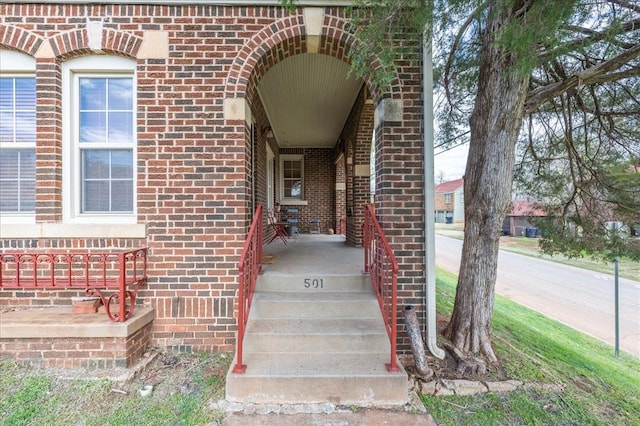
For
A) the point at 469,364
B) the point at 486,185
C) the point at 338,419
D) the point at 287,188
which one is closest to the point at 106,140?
the point at 338,419

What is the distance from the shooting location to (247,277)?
299 centimetres

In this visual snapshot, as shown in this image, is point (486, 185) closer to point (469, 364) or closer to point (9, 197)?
point (469, 364)

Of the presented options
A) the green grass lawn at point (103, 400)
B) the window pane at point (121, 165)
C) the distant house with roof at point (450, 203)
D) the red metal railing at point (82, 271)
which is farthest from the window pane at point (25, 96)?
the distant house with roof at point (450, 203)

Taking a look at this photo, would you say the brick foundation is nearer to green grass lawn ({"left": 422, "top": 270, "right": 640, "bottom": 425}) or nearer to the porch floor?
the porch floor

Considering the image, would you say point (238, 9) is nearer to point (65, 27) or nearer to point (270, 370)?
point (65, 27)

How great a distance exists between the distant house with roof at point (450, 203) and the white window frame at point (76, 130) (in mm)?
43081

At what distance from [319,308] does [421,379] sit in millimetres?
1168

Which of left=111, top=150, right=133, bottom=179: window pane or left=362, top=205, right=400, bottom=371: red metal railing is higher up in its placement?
left=111, top=150, right=133, bottom=179: window pane

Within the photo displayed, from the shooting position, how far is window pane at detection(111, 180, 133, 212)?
341 cm

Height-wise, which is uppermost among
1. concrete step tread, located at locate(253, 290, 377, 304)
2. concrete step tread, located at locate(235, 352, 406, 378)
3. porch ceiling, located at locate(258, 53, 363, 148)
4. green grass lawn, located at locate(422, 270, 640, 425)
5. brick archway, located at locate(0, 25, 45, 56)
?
porch ceiling, located at locate(258, 53, 363, 148)

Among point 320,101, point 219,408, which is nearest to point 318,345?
point 219,408

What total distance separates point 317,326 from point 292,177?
7.43 meters

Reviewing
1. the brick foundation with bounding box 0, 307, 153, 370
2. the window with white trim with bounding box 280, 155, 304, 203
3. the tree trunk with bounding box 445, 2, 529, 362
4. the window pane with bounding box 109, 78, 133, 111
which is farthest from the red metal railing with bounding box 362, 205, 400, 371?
the window with white trim with bounding box 280, 155, 304, 203

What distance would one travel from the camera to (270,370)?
2.50 meters
